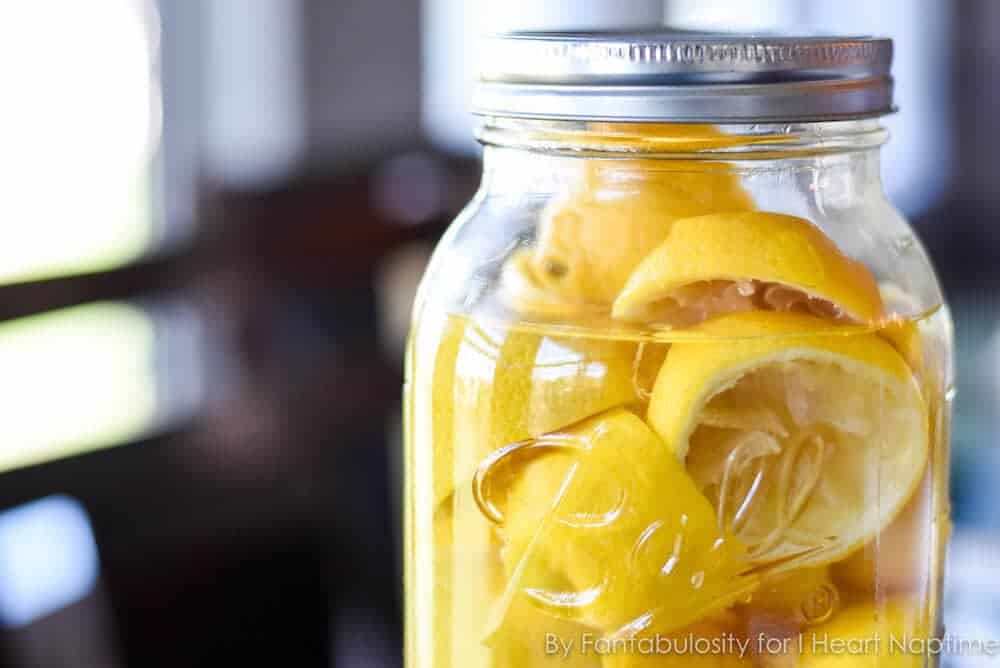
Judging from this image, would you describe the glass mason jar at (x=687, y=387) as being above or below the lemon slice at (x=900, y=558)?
above

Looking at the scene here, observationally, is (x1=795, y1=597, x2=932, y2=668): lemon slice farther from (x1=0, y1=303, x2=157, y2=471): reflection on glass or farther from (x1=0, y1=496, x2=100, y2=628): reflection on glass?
(x1=0, y1=303, x2=157, y2=471): reflection on glass

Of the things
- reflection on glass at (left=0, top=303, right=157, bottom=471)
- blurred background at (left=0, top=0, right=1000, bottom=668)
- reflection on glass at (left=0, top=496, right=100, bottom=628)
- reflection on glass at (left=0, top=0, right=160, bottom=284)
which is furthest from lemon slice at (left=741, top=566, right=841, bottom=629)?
reflection on glass at (left=0, top=0, right=160, bottom=284)

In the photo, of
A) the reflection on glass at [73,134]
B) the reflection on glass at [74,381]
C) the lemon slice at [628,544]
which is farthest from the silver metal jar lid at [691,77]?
the reflection on glass at [73,134]

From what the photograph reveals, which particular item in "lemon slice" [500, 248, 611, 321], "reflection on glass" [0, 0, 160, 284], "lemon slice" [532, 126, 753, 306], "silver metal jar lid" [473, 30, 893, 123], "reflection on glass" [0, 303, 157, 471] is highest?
"silver metal jar lid" [473, 30, 893, 123]

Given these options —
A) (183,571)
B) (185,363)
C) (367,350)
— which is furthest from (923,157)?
(183,571)

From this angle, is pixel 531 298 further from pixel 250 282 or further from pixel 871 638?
pixel 250 282

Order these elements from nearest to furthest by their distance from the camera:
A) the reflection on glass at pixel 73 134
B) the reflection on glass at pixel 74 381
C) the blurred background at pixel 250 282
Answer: the blurred background at pixel 250 282 < the reflection on glass at pixel 74 381 < the reflection on glass at pixel 73 134

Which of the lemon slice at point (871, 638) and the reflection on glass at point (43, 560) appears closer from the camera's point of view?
the lemon slice at point (871, 638)

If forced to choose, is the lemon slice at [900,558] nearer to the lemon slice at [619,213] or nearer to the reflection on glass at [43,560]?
the lemon slice at [619,213]
